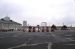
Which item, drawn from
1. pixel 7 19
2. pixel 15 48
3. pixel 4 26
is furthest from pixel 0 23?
pixel 15 48

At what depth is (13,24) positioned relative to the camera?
173250 millimetres

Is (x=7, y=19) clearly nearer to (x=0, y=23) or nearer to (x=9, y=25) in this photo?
(x=9, y=25)

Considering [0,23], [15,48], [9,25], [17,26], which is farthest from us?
[17,26]

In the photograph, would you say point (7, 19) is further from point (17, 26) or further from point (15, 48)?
point (15, 48)

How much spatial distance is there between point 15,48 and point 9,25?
487ft

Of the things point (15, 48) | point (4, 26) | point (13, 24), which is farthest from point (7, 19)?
point (15, 48)

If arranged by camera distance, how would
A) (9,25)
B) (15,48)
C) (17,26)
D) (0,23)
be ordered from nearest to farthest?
(15,48)
(0,23)
(9,25)
(17,26)

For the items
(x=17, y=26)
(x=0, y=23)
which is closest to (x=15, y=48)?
(x=0, y=23)

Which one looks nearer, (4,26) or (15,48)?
(15,48)

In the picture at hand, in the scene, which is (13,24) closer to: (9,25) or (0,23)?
(9,25)

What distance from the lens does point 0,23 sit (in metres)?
149

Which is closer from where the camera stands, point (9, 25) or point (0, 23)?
point (0, 23)

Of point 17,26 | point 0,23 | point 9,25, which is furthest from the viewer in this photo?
point 17,26

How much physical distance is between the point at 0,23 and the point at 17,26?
34976 millimetres
